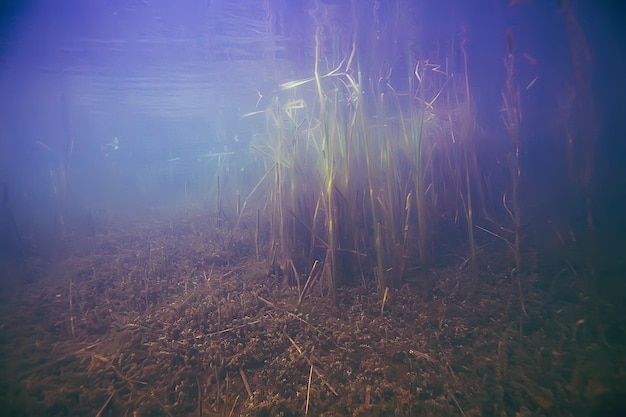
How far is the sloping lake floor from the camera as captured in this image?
2342 mm

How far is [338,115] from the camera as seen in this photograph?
4047 mm

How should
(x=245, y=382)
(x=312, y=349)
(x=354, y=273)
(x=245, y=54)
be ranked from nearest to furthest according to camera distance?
1. (x=245, y=382)
2. (x=312, y=349)
3. (x=354, y=273)
4. (x=245, y=54)

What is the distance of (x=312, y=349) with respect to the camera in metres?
2.97

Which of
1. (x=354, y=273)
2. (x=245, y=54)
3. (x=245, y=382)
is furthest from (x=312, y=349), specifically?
(x=245, y=54)

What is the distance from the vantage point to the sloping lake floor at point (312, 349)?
7.68 feet

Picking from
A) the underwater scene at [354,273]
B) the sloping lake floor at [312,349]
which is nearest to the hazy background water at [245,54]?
the underwater scene at [354,273]

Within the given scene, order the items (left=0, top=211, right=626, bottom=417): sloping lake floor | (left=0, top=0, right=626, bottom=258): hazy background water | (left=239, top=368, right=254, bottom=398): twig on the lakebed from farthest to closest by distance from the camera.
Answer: (left=0, top=0, right=626, bottom=258): hazy background water, (left=239, top=368, right=254, bottom=398): twig on the lakebed, (left=0, top=211, right=626, bottom=417): sloping lake floor

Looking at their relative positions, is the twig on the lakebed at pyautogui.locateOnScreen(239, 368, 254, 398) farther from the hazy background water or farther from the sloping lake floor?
the hazy background water

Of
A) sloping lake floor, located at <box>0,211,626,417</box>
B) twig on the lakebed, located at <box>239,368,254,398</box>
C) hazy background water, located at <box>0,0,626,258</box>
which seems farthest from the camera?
hazy background water, located at <box>0,0,626,258</box>

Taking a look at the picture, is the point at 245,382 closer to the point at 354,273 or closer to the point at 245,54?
the point at 354,273

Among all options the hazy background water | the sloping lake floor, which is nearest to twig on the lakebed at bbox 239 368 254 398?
the sloping lake floor

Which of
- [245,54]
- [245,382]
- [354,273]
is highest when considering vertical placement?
[245,54]

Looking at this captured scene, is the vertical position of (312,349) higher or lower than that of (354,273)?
lower

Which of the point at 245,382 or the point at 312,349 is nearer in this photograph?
the point at 245,382
